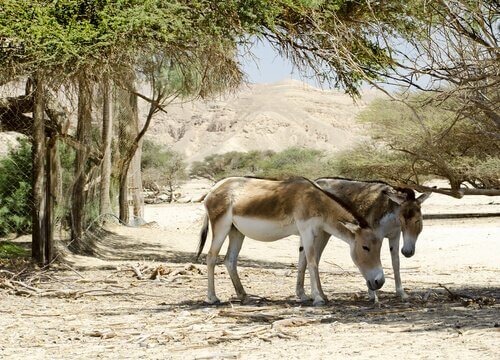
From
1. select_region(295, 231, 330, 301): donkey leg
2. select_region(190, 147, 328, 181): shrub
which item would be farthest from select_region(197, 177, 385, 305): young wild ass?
select_region(190, 147, 328, 181): shrub

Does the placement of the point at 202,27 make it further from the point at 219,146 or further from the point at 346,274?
the point at 219,146

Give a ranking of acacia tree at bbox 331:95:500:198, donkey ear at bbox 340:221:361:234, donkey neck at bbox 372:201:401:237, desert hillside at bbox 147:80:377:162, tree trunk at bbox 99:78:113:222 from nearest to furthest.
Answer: donkey ear at bbox 340:221:361:234 < donkey neck at bbox 372:201:401:237 < tree trunk at bbox 99:78:113:222 < acacia tree at bbox 331:95:500:198 < desert hillside at bbox 147:80:377:162

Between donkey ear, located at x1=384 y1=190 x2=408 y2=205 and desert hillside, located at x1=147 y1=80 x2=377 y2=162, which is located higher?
desert hillside, located at x1=147 y1=80 x2=377 y2=162

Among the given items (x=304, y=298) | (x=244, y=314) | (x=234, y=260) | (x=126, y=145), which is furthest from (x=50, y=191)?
(x=244, y=314)

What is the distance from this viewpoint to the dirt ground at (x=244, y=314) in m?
7.45

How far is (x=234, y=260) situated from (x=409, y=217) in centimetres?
231

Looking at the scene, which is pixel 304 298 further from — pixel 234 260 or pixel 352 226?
pixel 352 226

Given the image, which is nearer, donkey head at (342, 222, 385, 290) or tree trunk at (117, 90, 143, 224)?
donkey head at (342, 222, 385, 290)

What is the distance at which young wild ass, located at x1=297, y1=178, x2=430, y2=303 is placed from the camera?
35.7 feet

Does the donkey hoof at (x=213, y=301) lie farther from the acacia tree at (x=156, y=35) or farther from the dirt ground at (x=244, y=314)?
the acacia tree at (x=156, y=35)

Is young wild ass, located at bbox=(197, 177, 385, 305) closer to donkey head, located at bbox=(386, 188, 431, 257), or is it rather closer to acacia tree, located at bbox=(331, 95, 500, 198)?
donkey head, located at bbox=(386, 188, 431, 257)

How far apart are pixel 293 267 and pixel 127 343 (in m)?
9.16

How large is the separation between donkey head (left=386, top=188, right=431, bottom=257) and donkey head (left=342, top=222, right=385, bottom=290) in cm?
74

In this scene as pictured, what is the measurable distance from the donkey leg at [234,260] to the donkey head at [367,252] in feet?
5.51
